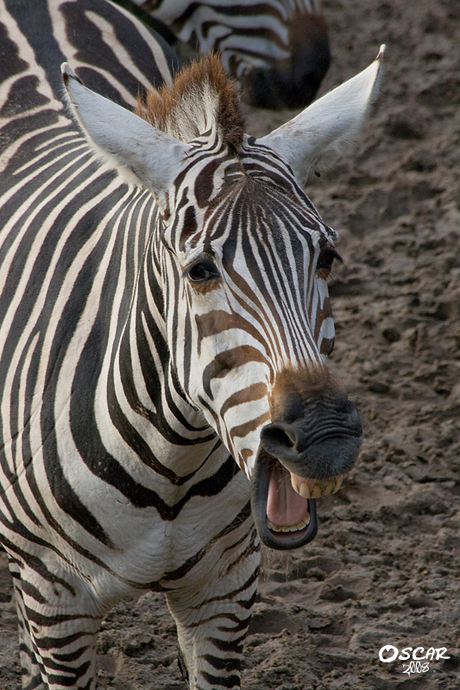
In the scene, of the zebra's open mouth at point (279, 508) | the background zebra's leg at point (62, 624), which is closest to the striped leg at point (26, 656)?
the background zebra's leg at point (62, 624)

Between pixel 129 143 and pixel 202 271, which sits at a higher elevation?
pixel 129 143

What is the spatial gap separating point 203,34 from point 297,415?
4.79m

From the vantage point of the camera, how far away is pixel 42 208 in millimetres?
3012

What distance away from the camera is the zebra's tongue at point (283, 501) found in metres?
2.01

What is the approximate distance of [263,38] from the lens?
228 inches

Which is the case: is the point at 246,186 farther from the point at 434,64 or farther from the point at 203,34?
the point at 434,64

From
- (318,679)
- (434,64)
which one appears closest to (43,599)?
(318,679)

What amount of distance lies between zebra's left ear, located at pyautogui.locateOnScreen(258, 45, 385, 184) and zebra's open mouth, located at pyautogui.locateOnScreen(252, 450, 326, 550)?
867 millimetres

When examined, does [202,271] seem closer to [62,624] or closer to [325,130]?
[325,130]

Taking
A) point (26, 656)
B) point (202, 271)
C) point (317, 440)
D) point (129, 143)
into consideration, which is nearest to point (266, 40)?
point (129, 143)

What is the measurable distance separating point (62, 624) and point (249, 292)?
4.37ft

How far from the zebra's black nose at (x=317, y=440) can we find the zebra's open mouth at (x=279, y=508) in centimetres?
10

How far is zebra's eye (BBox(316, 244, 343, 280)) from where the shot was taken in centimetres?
212

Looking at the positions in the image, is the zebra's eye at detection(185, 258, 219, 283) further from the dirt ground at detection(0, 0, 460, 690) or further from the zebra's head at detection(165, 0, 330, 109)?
the zebra's head at detection(165, 0, 330, 109)
